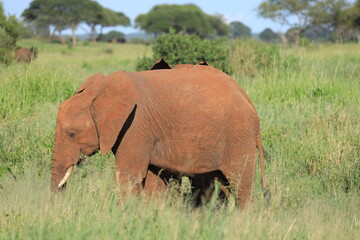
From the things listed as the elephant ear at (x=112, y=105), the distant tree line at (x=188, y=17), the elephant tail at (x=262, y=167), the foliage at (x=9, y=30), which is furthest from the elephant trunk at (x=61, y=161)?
the distant tree line at (x=188, y=17)

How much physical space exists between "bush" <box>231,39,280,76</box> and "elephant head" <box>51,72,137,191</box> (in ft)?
25.5

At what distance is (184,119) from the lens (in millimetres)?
4277

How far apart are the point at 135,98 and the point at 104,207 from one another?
806 millimetres

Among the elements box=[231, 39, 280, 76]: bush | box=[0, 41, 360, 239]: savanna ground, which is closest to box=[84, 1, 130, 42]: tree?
box=[231, 39, 280, 76]: bush

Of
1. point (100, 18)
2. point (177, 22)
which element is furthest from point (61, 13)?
point (177, 22)

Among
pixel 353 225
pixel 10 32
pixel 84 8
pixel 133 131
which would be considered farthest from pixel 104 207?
pixel 84 8

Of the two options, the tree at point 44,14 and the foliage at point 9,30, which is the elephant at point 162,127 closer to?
the foliage at point 9,30

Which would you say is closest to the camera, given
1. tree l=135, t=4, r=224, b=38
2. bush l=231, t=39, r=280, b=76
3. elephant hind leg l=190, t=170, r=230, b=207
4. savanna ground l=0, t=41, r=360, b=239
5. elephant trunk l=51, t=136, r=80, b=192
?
savanna ground l=0, t=41, r=360, b=239

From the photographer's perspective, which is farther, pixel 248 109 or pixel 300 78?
pixel 300 78

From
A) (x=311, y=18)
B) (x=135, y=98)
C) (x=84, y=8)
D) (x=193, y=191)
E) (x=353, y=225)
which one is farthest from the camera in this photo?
(x=84, y=8)

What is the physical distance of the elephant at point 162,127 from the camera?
13.6 ft

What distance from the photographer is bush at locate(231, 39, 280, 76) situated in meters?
12.2

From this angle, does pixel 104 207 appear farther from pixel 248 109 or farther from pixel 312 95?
pixel 312 95

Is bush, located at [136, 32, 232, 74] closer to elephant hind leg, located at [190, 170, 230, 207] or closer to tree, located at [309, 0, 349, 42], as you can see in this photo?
A: elephant hind leg, located at [190, 170, 230, 207]
